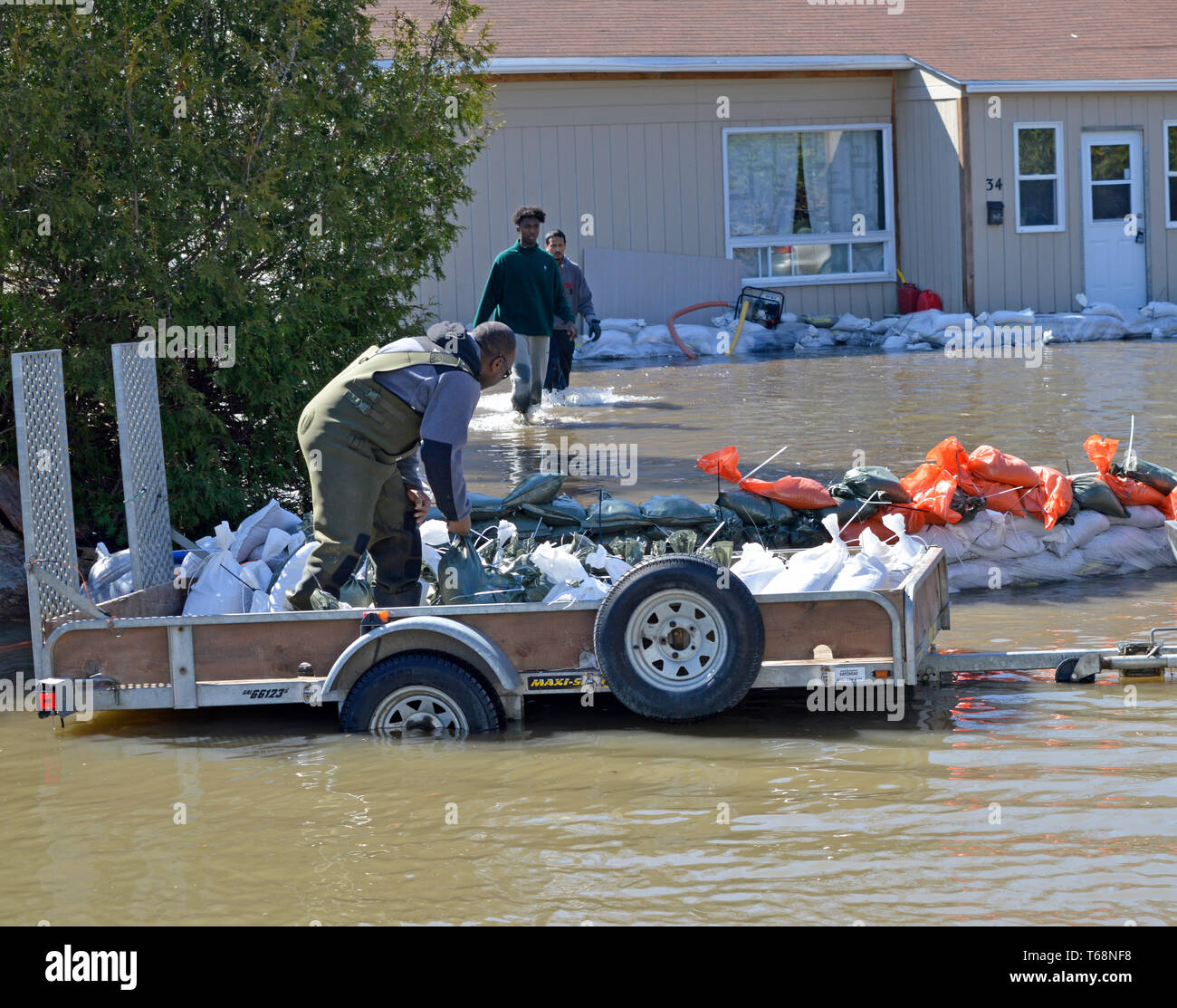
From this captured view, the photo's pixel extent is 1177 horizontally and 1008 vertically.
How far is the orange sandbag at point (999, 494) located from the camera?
27.1 ft

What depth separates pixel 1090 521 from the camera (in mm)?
8367

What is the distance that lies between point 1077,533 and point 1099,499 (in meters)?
0.27

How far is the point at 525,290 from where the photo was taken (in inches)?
515

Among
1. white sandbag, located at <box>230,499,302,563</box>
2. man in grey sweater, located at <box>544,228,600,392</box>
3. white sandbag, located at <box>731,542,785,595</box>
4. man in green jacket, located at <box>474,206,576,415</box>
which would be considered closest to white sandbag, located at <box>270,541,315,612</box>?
white sandbag, located at <box>230,499,302,563</box>

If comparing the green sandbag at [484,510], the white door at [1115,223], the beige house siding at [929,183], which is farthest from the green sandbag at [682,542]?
the white door at [1115,223]

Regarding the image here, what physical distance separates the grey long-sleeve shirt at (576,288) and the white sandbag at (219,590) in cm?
822

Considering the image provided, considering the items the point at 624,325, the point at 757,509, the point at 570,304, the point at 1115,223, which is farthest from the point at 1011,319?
the point at 757,509

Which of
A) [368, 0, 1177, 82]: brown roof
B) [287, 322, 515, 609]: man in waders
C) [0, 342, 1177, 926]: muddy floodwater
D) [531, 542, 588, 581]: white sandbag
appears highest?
[368, 0, 1177, 82]: brown roof

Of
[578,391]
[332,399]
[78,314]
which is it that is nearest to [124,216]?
[78,314]

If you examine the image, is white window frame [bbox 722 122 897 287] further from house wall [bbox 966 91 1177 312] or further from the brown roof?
house wall [bbox 966 91 1177 312]

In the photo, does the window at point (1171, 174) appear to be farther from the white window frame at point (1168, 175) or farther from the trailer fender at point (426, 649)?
the trailer fender at point (426, 649)

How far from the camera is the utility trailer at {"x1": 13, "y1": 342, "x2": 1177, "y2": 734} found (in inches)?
223

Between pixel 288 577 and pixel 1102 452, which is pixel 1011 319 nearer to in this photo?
pixel 1102 452

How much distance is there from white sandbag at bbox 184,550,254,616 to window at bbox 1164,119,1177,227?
1859 cm
